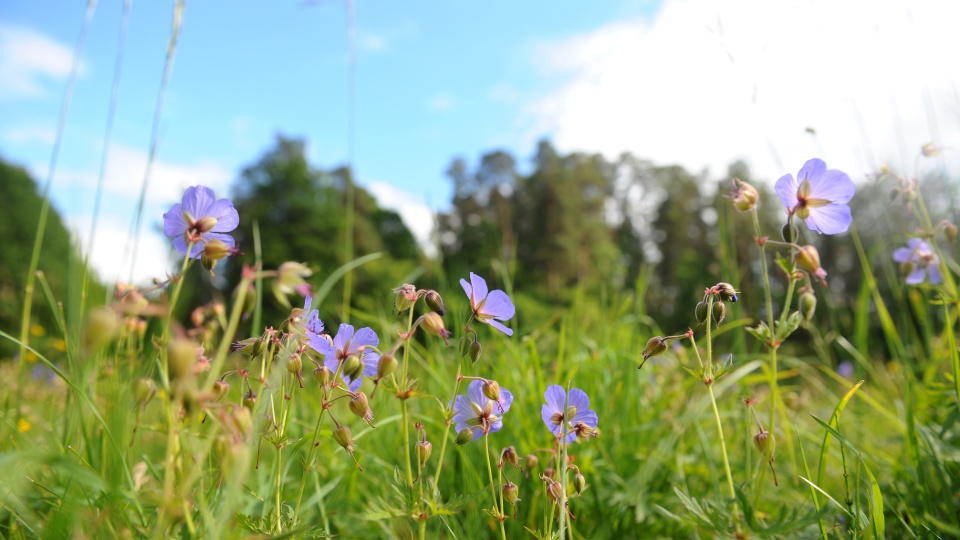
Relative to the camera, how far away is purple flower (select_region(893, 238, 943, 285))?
1.54 m

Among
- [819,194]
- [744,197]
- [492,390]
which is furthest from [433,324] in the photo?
[819,194]

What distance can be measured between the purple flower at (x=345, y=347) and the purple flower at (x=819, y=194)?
2.45 feet

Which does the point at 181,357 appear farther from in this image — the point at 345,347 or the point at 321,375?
the point at 345,347

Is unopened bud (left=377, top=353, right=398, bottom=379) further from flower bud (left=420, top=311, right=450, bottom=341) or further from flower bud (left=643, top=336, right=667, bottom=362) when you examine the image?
flower bud (left=643, top=336, right=667, bottom=362)

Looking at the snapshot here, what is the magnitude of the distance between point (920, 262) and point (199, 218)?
5.70ft

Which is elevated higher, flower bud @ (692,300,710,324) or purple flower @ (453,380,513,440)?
flower bud @ (692,300,710,324)

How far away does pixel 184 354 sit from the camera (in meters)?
0.52

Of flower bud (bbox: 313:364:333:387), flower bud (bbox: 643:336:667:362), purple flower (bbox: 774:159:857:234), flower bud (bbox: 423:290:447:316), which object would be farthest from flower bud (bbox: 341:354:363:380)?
purple flower (bbox: 774:159:857:234)

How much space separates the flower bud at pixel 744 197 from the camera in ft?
3.19

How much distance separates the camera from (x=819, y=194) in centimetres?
103

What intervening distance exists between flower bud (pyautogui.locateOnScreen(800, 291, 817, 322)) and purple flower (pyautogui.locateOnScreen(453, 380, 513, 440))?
51cm

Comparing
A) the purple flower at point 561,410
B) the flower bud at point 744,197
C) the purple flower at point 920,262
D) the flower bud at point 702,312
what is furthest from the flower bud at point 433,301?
the purple flower at point 920,262

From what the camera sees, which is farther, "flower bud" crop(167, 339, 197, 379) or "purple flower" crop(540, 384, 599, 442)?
"purple flower" crop(540, 384, 599, 442)

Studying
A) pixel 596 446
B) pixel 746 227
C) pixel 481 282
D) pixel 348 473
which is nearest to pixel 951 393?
pixel 596 446
